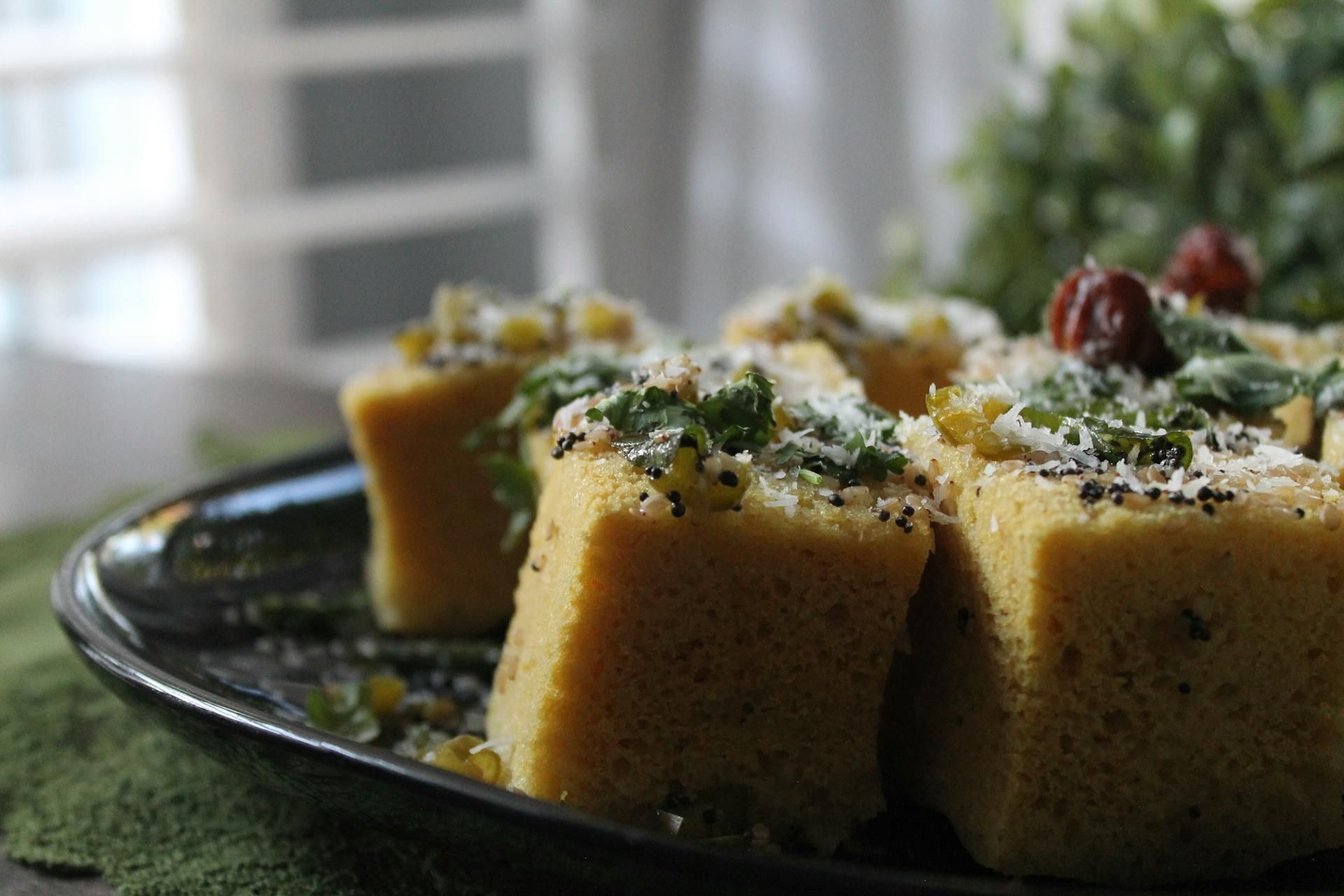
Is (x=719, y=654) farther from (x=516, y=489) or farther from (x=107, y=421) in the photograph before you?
(x=107, y=421)

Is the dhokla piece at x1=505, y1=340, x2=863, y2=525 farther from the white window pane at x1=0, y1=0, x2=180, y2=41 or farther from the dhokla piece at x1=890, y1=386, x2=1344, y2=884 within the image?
the white window pane at x1=0, y1=0, x2=180, y2=41

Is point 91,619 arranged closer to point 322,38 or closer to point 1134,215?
point 1134,215

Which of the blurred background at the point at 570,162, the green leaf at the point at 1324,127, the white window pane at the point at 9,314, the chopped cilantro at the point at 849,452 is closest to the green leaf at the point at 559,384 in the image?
the chopped cilantro at the point at 849,452

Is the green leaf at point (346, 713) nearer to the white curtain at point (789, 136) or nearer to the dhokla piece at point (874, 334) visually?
the dhokla piece at point (874, 334)

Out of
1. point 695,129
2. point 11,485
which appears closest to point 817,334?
point 11,485

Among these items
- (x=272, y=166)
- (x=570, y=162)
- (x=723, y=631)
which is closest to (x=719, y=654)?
(x=723, y=631)

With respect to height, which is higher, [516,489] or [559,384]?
[559,384]
